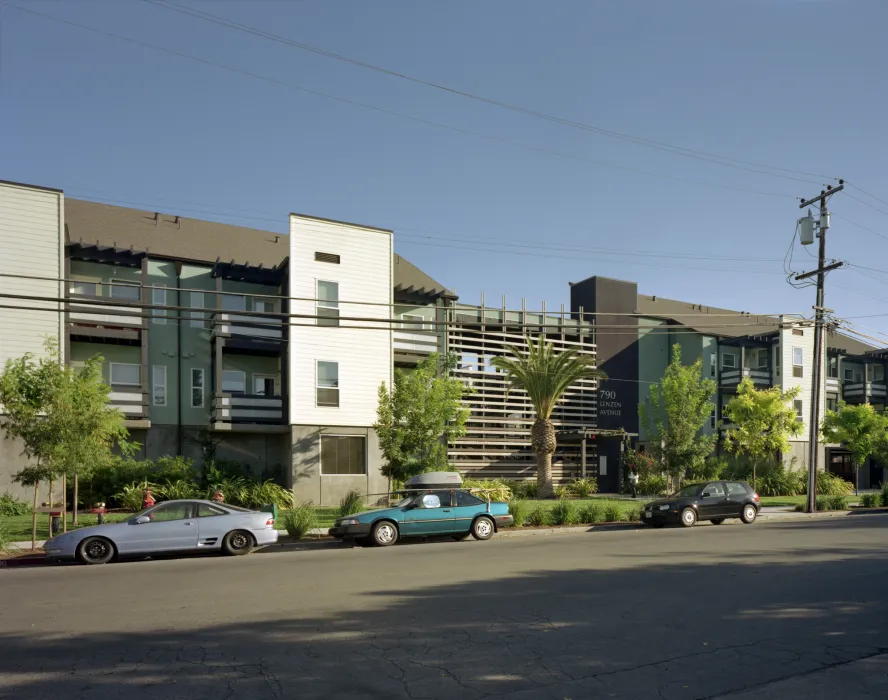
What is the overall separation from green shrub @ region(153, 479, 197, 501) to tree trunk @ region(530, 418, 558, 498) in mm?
15128

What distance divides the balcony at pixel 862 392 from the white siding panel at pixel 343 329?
3846cm

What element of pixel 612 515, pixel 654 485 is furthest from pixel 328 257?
pixel 654 485

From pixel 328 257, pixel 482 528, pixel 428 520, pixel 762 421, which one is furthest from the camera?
pixel 762 421

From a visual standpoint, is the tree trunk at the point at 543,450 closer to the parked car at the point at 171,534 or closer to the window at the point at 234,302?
the window at the point at 234,302

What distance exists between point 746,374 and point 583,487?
1681 centimetres

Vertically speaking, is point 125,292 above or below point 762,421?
above

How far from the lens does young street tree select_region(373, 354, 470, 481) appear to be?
1008 inches

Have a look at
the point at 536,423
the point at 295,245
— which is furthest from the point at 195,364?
the point at 536,423

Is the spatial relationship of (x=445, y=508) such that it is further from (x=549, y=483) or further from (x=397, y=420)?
(x=549, y=483)

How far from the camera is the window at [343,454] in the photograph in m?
29.8

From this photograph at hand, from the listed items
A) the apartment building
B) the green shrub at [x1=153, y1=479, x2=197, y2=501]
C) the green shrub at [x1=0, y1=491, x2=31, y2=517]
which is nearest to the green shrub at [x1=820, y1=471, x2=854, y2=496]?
the apartment building

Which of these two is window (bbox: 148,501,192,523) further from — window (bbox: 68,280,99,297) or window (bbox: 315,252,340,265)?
window (bbox: 68,280,99,297)

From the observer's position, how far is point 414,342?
33.5m

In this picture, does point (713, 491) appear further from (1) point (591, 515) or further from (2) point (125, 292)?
(2) point (125, 292)
